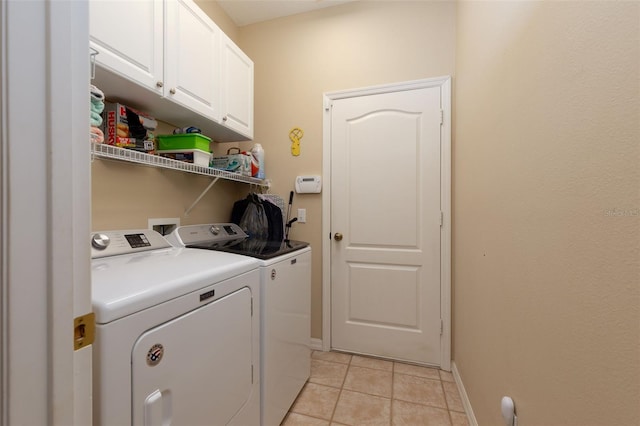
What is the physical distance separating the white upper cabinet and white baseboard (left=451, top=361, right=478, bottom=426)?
233 cm

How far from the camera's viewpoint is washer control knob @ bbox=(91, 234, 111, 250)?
1235 mm

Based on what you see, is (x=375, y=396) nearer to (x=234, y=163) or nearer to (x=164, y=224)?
(x=164, y=224)

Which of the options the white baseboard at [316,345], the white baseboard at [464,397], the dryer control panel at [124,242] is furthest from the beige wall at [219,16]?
the white baseboard at [464,397]

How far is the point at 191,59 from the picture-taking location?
1519 millimetres

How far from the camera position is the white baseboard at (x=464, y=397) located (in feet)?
4.95

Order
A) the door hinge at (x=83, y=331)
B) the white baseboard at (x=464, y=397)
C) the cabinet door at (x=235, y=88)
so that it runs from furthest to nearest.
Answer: the cabinet door at (x=235, y=88) → the white baseboard at (x=464, y=397) → the door hinge at (x=83, y=331)

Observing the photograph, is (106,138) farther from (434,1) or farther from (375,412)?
(434,1)

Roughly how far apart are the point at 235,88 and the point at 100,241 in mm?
1299

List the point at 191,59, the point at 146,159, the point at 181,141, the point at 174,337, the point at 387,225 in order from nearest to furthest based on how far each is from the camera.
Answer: the point at 174,337 < the point at 146,159 < the point at 191,59 < the point at 181,141 < the point at 387,225

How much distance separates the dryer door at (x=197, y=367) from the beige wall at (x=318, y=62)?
4.12ft

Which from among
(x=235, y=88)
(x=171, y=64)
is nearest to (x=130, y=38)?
(x=171, y=64)

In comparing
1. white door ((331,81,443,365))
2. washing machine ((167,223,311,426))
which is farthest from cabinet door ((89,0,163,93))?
white door ((331,81,443,365))

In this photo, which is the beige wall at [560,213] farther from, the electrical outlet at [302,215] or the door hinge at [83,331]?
the electrical outlet at [302,215]

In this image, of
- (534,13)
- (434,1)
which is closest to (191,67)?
(534,13)
